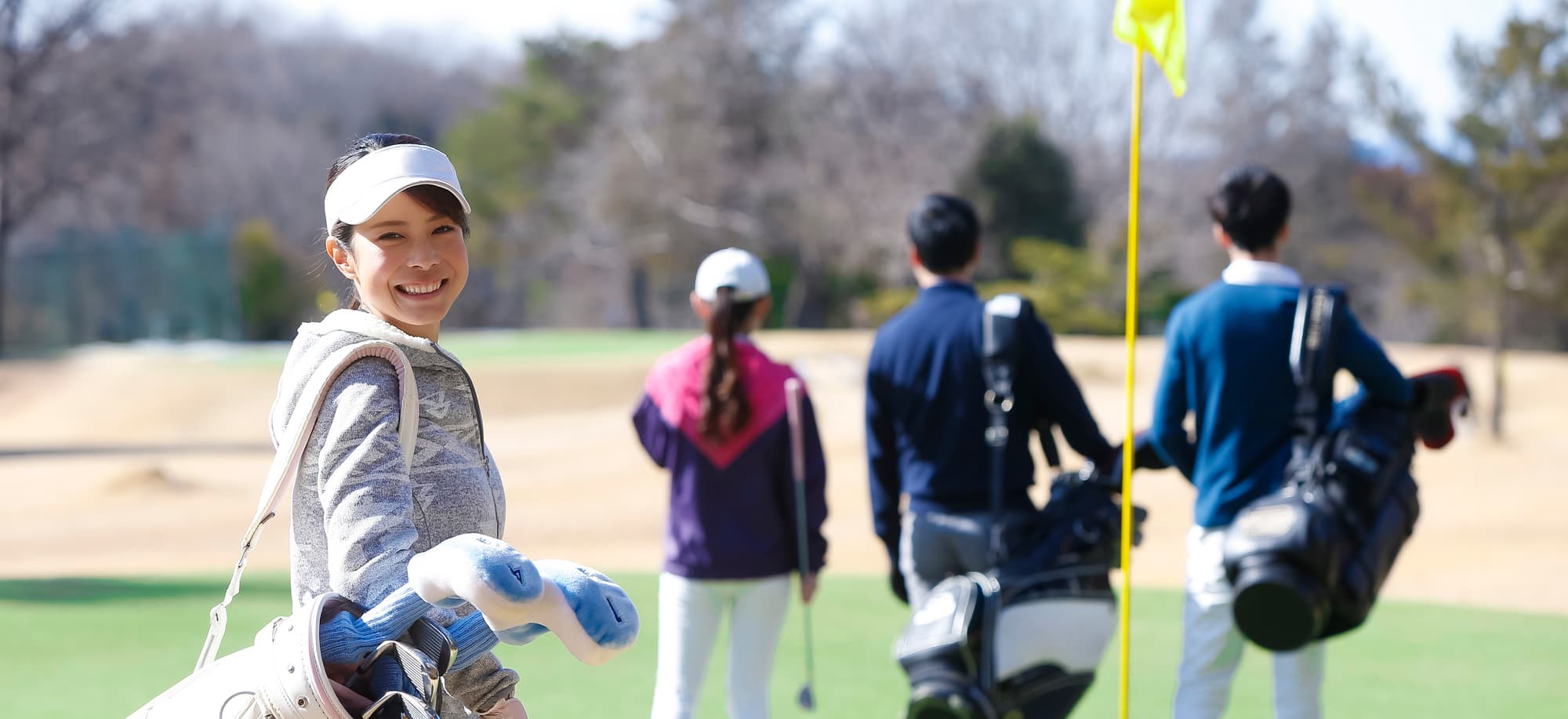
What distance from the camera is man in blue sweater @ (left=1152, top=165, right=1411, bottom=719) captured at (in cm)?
466

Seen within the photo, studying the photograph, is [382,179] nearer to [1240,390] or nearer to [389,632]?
[389,632]

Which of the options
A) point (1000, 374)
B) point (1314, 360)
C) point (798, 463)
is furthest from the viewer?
point (798, 463)

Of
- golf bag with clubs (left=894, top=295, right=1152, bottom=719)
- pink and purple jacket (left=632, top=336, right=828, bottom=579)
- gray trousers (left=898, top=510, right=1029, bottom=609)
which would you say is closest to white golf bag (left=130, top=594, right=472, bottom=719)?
golf bag with clubs (left=894, top=295, right=1152, bottom=719)

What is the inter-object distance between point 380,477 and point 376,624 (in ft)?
0.70

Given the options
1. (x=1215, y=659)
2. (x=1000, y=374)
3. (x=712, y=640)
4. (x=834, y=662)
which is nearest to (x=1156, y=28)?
(x=1000, y=374)

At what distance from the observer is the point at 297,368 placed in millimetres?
2445

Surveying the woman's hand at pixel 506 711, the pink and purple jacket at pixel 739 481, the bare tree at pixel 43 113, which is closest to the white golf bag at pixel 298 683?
the woman's hand at pixel 506 711

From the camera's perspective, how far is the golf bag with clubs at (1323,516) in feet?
13.1

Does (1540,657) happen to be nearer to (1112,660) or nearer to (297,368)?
(1112,660)

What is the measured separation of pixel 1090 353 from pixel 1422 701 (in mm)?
22398

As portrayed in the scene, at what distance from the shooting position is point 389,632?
225 centimetres

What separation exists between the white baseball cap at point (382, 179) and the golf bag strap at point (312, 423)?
0.23 metres

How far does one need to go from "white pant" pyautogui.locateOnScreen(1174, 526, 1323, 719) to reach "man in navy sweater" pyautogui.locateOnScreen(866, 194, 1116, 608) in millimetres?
470

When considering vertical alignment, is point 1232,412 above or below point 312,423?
below
